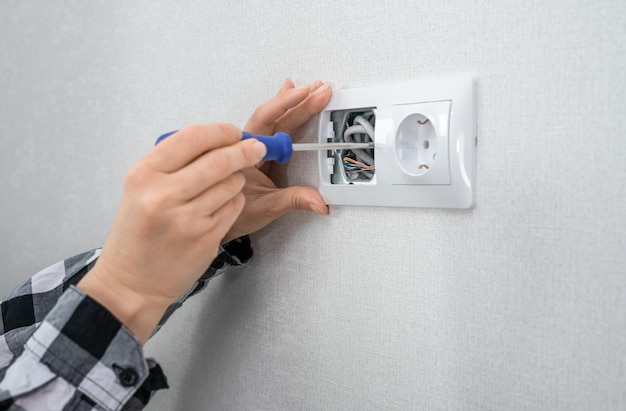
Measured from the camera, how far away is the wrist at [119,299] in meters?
0.53

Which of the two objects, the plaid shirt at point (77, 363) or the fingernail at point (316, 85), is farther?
the fingernail at point (316, 85)

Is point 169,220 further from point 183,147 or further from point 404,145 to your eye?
point 404,145

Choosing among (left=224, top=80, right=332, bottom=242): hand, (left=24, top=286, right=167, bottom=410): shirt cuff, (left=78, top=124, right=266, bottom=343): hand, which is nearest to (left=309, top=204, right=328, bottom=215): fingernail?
(left=224, top=80, right=332, bottom=242): hand

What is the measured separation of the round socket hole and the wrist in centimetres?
29

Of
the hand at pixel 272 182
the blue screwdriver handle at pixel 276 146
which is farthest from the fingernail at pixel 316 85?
the blue screwdriver handle at pixel 276 146

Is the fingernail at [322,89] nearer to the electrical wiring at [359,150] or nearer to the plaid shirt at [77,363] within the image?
the electrical wiring at [359,150]

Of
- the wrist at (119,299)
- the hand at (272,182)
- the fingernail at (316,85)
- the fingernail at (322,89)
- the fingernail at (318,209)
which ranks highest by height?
the fingernail at (316,85)

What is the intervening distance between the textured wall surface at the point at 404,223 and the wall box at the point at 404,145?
0.02 meters

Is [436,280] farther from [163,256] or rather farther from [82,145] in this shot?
[82,145]

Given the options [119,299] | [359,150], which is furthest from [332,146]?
[119,299]

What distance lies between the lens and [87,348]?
0.51 metres

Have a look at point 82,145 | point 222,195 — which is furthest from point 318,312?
point 82,145

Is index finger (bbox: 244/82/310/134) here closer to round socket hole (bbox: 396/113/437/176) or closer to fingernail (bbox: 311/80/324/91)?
fingernail (bbox: 311/80/324/91)

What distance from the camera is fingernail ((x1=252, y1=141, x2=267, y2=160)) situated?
0.51 meters
